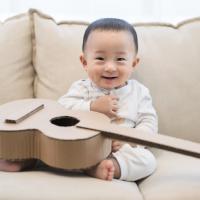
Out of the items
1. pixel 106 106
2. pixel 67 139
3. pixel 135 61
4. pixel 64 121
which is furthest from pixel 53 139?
pixel 135 61

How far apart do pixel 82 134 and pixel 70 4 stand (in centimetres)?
92

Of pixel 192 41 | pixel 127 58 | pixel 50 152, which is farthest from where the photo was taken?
pixel 192 41

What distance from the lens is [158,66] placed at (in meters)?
1.60

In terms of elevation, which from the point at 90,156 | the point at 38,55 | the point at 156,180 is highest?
the point at 38,55

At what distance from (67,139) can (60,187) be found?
13 cm

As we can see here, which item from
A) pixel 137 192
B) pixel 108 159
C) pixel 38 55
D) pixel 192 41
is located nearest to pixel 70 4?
pixel 38 55

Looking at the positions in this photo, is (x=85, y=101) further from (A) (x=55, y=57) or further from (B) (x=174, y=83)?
(B) (x=174, y=83)

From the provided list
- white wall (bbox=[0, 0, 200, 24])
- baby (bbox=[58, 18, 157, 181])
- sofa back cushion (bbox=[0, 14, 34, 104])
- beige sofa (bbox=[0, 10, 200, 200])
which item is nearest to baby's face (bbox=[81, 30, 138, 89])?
baby (bbox=[58, 18, 157, 181])

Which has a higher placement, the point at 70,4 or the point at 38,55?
the point at 70,4

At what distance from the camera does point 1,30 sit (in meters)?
1.65

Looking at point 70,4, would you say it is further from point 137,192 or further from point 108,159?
point 137,192

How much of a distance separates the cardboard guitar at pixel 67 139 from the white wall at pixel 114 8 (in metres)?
0.76

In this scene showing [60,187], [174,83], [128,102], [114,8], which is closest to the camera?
[60,187]

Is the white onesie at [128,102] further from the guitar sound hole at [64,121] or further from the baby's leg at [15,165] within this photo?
the baby's leg at [15,165]
